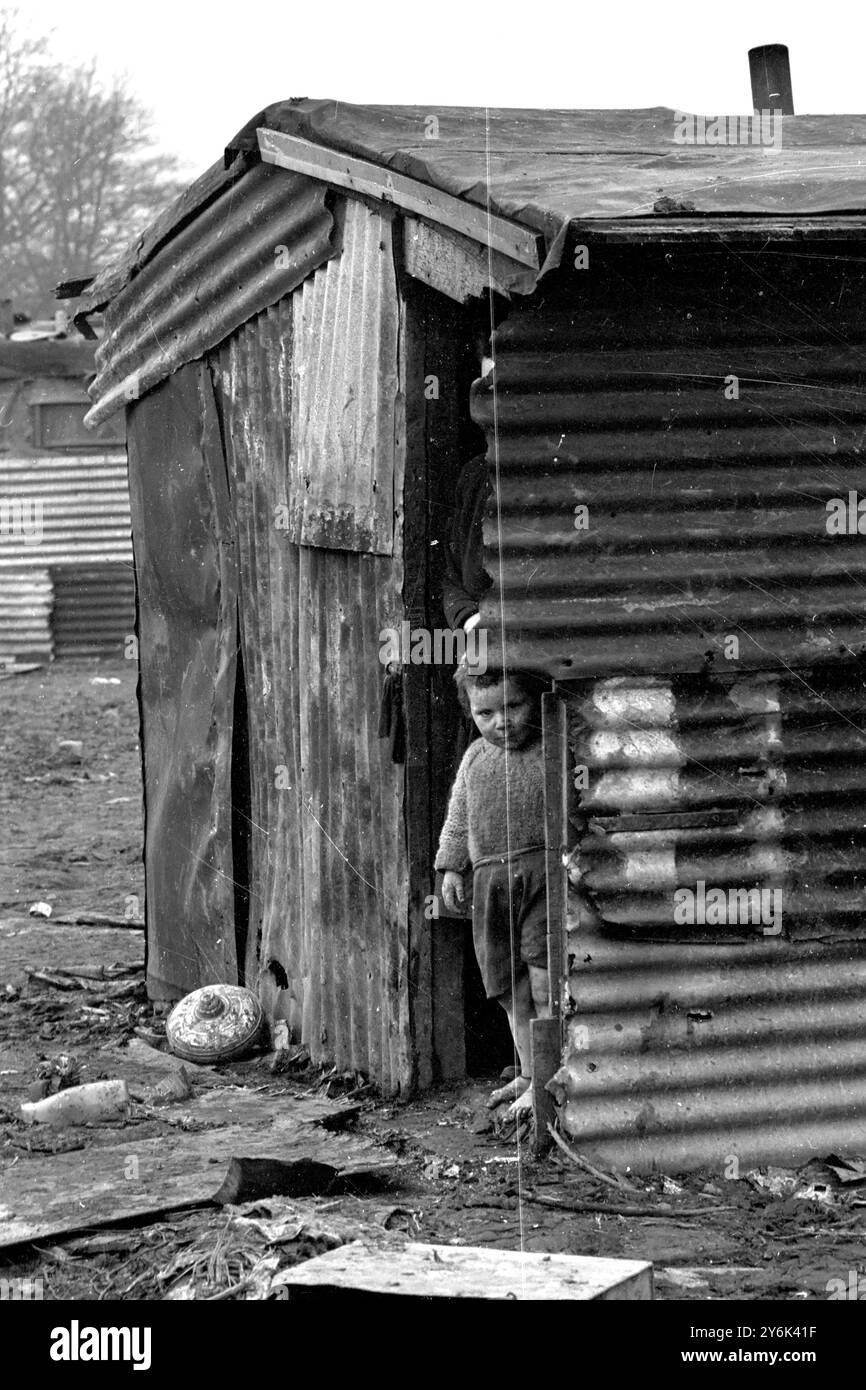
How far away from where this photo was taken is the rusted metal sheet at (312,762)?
644 cm

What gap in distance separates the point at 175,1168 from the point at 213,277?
149 inches

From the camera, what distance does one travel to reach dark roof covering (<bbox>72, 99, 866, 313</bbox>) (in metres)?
4.85

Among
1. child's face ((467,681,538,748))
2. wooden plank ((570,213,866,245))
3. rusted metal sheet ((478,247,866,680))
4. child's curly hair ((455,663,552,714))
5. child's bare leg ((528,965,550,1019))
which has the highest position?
wooden plank ((570,213,866,245))

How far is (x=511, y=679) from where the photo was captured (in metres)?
5.63

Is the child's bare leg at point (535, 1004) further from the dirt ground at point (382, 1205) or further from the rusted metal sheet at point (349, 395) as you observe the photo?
the rusted metal sheet at point (349, 395)

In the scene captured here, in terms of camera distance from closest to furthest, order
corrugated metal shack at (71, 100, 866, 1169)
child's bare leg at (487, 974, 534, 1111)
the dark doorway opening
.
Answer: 1. corrugated metal shack at (71, 100, 866, 1169)
2. child's bare leg at (487, 974, 534, 1111)
3. the dark doorway opening

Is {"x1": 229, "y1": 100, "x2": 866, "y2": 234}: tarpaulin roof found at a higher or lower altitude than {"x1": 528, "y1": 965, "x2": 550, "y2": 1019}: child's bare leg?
higher

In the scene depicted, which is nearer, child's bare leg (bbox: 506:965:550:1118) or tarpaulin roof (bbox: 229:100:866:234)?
tarpaulin roof (bbox: 229:100:866:234)

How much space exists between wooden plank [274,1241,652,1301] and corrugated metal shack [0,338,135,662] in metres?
19.1

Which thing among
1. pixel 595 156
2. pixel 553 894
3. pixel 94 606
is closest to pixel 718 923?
pixel 553 894

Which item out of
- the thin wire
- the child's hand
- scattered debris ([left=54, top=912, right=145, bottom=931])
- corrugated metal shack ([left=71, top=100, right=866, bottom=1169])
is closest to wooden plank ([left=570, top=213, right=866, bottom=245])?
corrugated metal shack ([left=71, top=100, right=866, bottom=1169])

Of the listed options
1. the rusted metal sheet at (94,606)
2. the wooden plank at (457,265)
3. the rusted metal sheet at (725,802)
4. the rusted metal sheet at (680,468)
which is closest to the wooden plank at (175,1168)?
the rusted metal sheet at (725,802)

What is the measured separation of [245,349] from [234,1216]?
12.5 ft

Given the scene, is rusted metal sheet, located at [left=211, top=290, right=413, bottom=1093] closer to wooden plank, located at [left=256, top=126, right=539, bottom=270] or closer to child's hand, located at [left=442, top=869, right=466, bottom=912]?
child's hand, located at [left=442, top=869, right=466, bottom=912]
